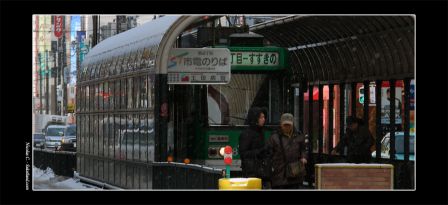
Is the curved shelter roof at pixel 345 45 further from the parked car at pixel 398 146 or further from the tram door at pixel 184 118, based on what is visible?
the tram door at pixel 184 118

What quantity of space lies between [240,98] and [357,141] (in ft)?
10.1

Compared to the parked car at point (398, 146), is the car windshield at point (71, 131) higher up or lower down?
higher up

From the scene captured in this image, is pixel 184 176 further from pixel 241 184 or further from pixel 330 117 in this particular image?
pixel 330 117

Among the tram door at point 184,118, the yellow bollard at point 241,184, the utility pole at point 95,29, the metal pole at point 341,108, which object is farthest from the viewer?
the metal pole at point 341,108

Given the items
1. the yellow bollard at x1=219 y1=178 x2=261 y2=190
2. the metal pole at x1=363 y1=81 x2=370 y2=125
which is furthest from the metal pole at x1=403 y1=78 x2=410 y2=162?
the yellow bollard at x1=219 y1=178 x2=261 y2=190

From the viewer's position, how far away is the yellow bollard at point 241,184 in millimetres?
22812

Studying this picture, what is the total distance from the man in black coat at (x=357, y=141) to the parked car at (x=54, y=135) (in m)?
4.45

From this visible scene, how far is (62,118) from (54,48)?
303 cm

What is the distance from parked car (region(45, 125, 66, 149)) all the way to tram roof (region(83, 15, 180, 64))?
1.42 meters

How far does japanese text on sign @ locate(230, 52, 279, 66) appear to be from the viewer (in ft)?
91.6

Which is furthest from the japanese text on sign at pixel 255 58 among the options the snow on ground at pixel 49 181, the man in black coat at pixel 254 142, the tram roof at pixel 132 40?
the man in black coat at pixel 254 142

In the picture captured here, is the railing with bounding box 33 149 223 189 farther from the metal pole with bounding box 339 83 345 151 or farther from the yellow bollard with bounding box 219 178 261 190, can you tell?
the metal pole with bounding box 339 83 345 151
